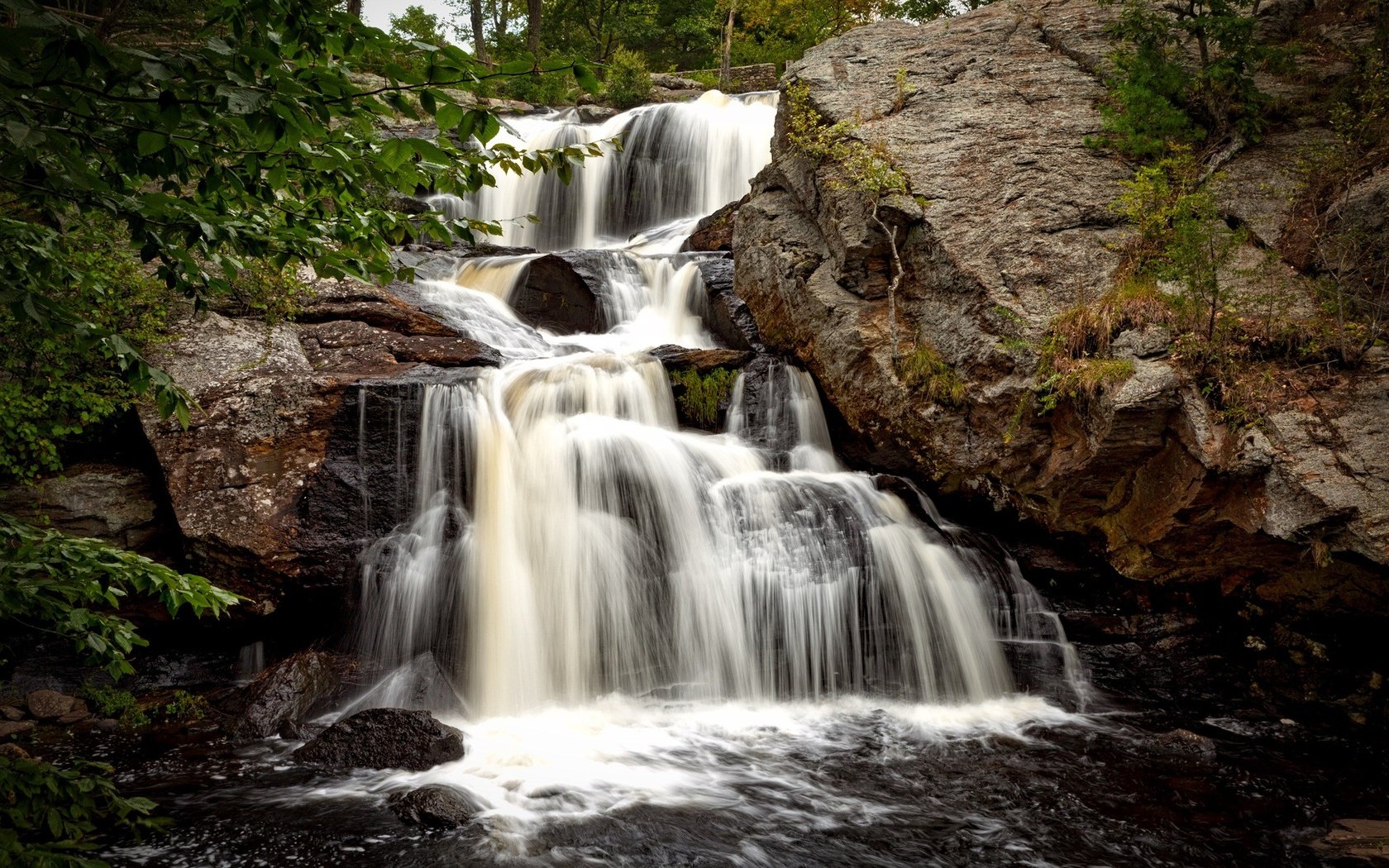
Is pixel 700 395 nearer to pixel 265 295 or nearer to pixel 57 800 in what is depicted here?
pixel 265 295

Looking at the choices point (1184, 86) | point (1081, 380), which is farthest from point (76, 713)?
point (1184, 86)

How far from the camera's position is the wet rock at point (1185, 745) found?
19.0 ft

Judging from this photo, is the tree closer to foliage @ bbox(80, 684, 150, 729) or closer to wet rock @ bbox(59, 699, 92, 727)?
foliage @ bbox(80, 684, 150, 729)

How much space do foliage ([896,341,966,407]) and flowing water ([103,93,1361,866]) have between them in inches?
41.9

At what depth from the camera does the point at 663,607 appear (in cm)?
739

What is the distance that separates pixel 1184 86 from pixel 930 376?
494 centimetres

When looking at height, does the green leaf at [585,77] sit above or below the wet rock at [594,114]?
below

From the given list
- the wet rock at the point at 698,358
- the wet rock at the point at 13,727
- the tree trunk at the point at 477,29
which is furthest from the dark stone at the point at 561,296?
the tree trunk at the point at 477,29

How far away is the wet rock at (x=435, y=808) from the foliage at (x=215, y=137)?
324 centimetres

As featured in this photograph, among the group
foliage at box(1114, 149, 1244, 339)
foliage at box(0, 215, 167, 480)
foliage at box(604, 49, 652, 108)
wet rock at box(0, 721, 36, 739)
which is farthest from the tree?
foliage at box(604, 49, 652, 108)

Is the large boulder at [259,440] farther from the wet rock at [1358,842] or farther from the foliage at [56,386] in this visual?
the wet rock at [1358,842]

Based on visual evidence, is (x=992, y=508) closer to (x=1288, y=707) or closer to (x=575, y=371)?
(x=1288, y=707)

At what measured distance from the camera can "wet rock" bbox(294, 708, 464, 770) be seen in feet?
18.0

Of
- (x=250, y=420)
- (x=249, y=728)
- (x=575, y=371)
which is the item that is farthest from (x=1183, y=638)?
(x=250, y=420)
